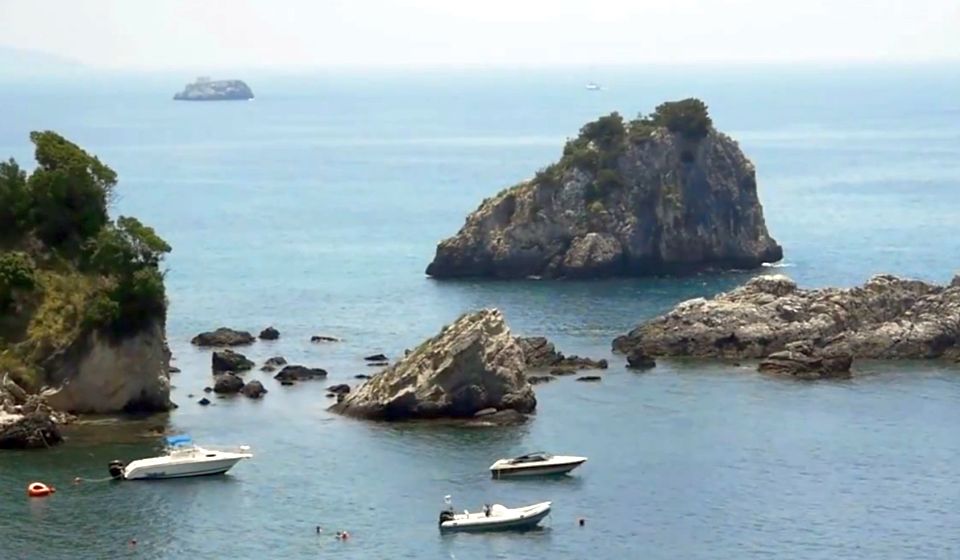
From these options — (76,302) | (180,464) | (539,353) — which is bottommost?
(180,464)

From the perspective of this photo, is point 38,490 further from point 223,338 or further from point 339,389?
point 223,338

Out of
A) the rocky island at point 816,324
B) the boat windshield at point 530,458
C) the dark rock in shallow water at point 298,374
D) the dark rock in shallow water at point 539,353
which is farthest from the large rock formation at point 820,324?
the boat windshield at point 530,458

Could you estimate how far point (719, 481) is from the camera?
308ft

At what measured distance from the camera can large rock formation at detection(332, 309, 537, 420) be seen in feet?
344

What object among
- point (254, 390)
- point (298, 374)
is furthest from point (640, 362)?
point (254, 390)

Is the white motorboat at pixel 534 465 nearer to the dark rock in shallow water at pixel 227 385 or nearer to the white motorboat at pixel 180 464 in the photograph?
the white motorboat at pixel 180 464

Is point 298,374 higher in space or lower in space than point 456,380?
lower

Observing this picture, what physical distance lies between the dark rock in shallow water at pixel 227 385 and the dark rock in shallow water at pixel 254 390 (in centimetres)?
37

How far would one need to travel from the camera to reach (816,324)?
12294 centimetres

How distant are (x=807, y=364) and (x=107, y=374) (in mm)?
40394

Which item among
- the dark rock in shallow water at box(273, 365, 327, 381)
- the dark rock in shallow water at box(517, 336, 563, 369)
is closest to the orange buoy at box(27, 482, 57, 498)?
the dark rock in shallow water at box(273, 365, 327, 381)

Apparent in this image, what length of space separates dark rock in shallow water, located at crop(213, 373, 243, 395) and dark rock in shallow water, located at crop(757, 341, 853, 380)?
30645 millimetres

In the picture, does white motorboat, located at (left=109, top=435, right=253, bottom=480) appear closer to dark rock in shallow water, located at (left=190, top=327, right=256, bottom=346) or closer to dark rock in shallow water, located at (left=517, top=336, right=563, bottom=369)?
dark rock in shallow water, located at (left=517, top=336, right=563, bottom=369)

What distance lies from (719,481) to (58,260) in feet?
125
